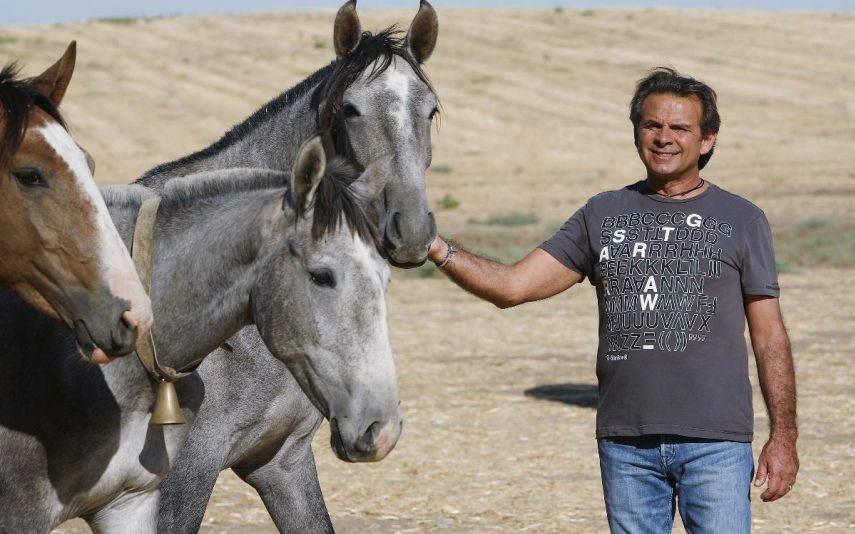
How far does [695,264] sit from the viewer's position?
12.5 ft

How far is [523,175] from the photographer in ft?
102

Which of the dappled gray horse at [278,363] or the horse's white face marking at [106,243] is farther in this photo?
the dappled gray horse at [278,363]

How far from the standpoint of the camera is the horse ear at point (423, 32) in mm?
5254

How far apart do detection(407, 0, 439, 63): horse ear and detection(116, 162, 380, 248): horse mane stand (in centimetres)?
160

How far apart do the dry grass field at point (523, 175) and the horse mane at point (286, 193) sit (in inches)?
114

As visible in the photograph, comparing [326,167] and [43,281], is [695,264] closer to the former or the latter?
[326,167]

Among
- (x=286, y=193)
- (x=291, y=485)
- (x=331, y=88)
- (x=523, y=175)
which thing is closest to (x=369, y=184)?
(x=286, y=193)

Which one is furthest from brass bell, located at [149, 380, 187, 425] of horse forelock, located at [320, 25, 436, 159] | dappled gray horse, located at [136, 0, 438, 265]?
horse forelock, located at [320, 25, 436, 159]

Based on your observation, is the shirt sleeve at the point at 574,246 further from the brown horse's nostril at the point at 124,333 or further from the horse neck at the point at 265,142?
the brown horse's nostril at the point at 124,333

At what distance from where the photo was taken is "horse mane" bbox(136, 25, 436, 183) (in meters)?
4.84

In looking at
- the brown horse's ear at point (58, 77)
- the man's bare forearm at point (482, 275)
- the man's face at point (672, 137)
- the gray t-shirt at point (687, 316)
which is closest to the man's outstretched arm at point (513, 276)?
the man's bare forearm at point (482, 275)

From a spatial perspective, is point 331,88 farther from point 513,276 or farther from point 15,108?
point 15,108

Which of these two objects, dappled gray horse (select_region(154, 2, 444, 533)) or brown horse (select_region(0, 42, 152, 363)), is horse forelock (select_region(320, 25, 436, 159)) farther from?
brown horse (select_region(0, 42, 152, 363))

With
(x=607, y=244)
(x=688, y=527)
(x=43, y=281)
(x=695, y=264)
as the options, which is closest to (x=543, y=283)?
(x=607, y=244)
